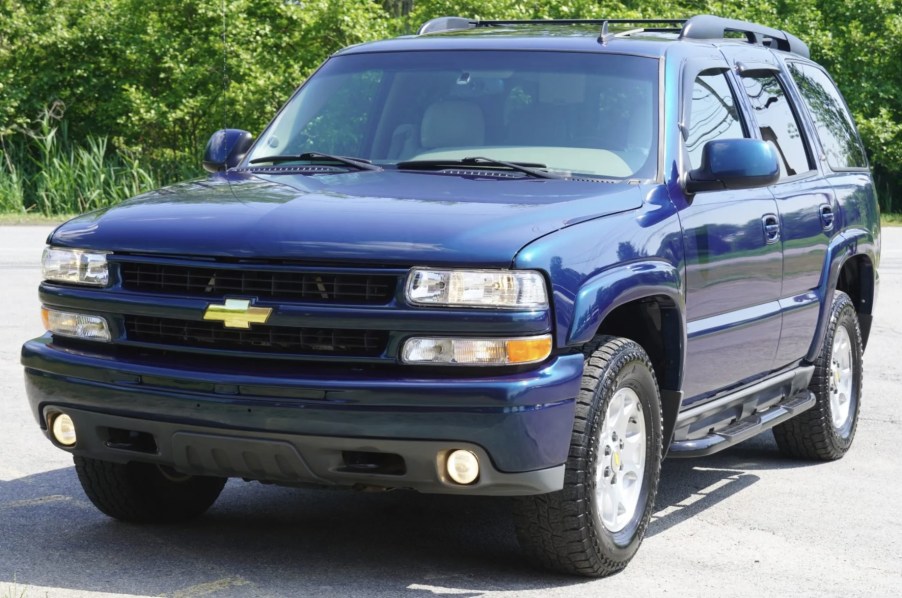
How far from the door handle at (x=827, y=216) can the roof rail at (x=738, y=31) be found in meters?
0.93

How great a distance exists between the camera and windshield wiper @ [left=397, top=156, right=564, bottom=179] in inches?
225

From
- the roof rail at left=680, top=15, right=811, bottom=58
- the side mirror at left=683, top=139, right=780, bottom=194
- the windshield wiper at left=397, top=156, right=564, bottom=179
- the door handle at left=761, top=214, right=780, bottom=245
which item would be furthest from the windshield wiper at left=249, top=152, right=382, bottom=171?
the door handle at left=761, top=214, right=780, bottom=245

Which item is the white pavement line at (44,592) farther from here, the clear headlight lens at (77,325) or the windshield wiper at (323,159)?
the windshield wiper at (323,159)

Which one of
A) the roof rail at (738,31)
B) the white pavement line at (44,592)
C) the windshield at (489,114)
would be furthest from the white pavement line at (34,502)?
the roof rail at (738,31)

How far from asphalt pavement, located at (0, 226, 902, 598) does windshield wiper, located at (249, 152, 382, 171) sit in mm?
1412

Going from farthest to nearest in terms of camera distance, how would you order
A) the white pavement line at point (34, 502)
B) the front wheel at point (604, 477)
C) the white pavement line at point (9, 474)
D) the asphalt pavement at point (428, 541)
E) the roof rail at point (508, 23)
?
the roof rail at point (508, 23)
the white pavement line at point (9, 474)
the white pavement line at point (34, 502)
the asphalt pavement at point (428, 541)
the front wheel at point (604, 477)

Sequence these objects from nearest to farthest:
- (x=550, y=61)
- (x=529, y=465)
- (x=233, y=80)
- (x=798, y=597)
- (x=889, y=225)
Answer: (x=529, y=465)
(x=798, y=597)
(x=550, y=61)
(x=889, y=225)
(x=233, y=80)

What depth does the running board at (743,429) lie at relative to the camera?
19.5 ft

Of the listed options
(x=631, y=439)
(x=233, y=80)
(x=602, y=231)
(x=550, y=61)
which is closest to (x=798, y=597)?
(x=631, y=439)

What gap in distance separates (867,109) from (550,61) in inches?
999

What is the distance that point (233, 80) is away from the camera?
28.6 m

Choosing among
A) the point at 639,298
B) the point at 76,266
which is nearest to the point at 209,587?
the point at 76,266

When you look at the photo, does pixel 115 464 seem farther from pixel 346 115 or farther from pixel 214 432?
pixel 346 115

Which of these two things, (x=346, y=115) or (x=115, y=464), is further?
(x=346, y=115)
